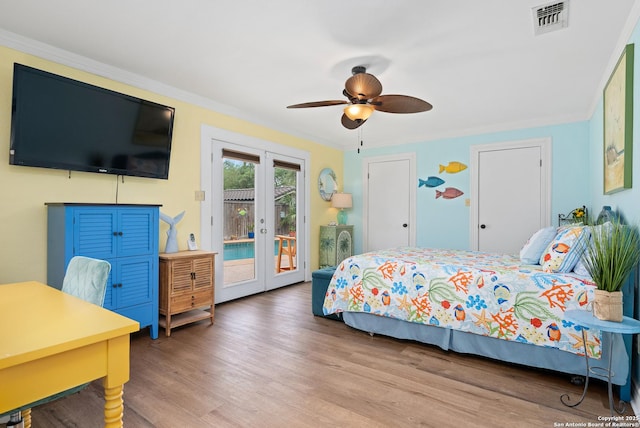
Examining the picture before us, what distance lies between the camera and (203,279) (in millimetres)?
3393

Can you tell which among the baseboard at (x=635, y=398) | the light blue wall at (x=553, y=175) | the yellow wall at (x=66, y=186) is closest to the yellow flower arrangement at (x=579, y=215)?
the light blue wall at (x=553, y=175)

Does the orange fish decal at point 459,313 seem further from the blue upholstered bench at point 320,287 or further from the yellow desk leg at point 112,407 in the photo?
the yellow desk leg at point 112,407

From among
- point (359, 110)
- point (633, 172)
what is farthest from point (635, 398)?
point (359, 110)

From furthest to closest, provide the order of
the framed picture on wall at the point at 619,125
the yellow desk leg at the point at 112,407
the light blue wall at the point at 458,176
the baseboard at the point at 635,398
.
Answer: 1. the light blue wall at the point at 458,176
2. the framed picture on wall at the point at 619,125
3. the baseboard at the point at 635,398
4. the yellow desk leg at the point at 112,407

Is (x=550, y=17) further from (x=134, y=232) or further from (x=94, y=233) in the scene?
(x=94, y=233)

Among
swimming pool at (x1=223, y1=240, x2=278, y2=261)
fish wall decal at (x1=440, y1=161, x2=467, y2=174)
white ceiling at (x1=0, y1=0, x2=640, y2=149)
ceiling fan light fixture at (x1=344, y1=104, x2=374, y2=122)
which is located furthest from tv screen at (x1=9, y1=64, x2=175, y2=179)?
fish wall decal at (x1=440, y1=161, x2=467, y2=174)

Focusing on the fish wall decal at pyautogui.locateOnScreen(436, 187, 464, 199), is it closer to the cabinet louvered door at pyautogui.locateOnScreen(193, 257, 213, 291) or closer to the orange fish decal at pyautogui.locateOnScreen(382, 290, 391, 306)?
the orange fish decal at pyautogui.locateOnScreen(382, 290, 391, 306)

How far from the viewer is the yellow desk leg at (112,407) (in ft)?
3.74

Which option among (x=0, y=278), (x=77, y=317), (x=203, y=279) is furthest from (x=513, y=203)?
(x=0, y=278)

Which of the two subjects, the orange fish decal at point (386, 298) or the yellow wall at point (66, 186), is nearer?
the yellow wall at point (66, 186)

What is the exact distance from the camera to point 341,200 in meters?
5.84

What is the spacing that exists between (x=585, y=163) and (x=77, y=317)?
5.38 metres

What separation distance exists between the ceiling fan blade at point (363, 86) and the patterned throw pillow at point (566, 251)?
1841 millimetres

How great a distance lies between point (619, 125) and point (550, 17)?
963mm
